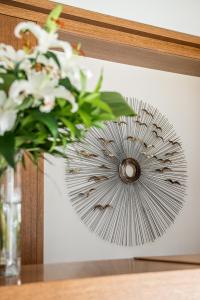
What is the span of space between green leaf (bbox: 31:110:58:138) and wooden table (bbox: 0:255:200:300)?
373mm

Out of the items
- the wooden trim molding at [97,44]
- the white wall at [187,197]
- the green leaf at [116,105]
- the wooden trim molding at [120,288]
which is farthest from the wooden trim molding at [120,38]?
the wooden trim molding at [120,288]

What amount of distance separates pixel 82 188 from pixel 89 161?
0.51ft

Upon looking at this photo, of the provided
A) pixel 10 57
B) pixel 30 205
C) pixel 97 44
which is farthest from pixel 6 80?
pixel 97 44

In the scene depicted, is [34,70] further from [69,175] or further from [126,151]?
[126,151]

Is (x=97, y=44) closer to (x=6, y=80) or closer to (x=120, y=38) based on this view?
(x=120, y=38)

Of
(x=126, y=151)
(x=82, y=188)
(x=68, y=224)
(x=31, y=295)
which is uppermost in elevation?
(x=126, y=151)

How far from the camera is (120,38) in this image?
2.81 meters

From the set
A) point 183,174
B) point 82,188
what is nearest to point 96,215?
point 82,188

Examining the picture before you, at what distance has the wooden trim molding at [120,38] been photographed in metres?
2.53

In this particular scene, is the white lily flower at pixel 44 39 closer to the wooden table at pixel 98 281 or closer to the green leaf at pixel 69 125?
the green leaf at pixel 69 125

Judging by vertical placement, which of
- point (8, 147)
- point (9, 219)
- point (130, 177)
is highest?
point (130, 177)

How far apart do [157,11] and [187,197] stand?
1.16 meters

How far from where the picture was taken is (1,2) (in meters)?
2.46

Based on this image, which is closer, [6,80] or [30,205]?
[6,80]
